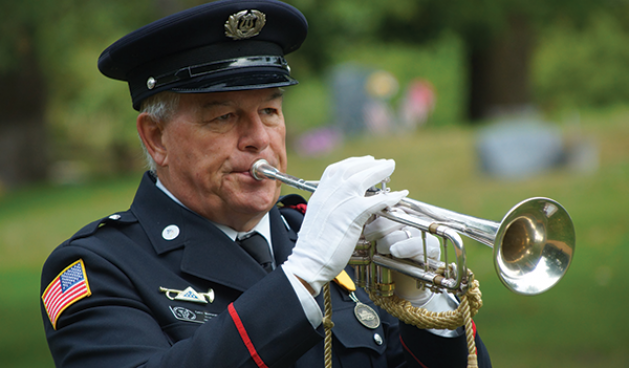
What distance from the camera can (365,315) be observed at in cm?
281

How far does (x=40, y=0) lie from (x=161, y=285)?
11.4 ft

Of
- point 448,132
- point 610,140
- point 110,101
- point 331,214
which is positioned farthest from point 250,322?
point 110,101

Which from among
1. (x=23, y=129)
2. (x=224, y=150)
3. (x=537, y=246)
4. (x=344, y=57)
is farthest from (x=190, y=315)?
(x=23, y=129)

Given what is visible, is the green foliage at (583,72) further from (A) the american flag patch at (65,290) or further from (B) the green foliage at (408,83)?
(A) the american flag patch at (65,290)

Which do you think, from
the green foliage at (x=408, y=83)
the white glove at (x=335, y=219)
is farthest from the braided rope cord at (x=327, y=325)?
the green foliage at (x=408, y=83)

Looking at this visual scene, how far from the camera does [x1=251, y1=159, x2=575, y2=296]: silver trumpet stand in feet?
7.00

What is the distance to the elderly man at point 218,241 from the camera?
2.16 metres

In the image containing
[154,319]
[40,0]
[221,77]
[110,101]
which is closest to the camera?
[154,319]

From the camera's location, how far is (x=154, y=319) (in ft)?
7.81

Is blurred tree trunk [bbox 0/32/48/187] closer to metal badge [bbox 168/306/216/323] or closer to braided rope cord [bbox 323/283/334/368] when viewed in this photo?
metal badge [bbox 168/306/216/323]

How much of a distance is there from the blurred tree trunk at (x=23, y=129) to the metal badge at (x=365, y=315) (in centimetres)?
1251

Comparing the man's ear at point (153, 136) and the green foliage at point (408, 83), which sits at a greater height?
the man's ear at point (153, 136)

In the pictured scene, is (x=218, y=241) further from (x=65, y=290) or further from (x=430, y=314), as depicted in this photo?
(x=430, y=314)

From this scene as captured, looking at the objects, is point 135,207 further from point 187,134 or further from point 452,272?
point 452,272
